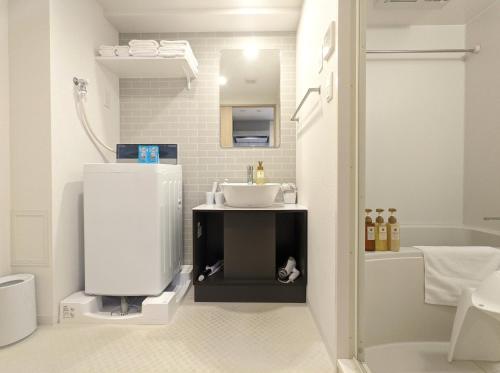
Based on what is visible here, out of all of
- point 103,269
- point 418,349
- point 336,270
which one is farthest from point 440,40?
point 103,269

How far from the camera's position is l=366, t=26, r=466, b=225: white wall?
2061 millimetres

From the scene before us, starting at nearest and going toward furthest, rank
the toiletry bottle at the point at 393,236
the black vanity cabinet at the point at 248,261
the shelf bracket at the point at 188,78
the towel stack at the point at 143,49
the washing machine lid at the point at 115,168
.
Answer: the toiletry bottle at the point at 393,236 < the washing machine lid at the point at 115,168 < the black vanity cabinet at the point at 248,261 < the towel stack at the point at 143,49 < the shelf bracket at the point at 188,78

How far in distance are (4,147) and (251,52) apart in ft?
6.62

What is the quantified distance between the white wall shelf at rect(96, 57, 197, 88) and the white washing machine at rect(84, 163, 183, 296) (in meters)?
0.96

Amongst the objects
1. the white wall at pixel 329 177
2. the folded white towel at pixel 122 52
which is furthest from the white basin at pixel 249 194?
the folded white towel at pixel 122 52

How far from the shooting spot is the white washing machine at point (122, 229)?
6.56 feet

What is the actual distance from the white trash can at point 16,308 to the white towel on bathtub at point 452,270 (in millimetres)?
2168

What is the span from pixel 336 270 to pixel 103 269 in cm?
144

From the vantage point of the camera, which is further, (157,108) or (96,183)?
(157,108)

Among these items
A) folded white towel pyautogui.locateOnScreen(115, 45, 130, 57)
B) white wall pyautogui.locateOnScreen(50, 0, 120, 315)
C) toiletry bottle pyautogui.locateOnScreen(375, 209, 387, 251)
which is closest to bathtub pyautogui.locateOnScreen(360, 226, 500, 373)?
toiletry bottle pyautogui.locateOnScreen(375, 209, 387, 251)

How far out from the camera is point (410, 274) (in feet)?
5.48

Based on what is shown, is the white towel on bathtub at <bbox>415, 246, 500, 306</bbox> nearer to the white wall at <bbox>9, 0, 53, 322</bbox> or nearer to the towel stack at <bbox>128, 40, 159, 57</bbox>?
the white wall at <bbox>9, 0, 53, 322</bbox>

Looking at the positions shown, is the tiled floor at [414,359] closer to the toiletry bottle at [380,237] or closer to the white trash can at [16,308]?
the toiletry bottle at [380,237]

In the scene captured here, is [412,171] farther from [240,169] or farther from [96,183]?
[96,183]
